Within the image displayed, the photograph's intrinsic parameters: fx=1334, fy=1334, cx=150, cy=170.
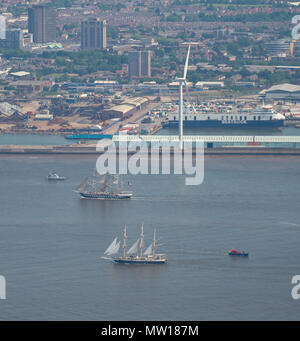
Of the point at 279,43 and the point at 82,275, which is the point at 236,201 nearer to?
the point at 82,275

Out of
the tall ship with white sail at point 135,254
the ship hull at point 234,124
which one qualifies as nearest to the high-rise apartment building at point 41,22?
the ship hull at point 234,124

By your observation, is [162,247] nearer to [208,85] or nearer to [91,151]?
[91,151]

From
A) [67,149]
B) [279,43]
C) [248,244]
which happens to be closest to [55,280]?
[248,244]

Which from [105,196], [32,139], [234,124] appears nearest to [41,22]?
[234,124]

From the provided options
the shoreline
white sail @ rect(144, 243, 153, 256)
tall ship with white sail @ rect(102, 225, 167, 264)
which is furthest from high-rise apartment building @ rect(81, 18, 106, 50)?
white sail @ rect(144, 243, 153, 256)

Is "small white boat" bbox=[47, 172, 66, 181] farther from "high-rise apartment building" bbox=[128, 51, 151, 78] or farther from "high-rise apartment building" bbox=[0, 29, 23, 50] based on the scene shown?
"high-rise apartment building" bbox=[0, 29, 23, 50]

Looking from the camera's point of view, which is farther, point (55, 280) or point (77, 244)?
point (77, 244)
